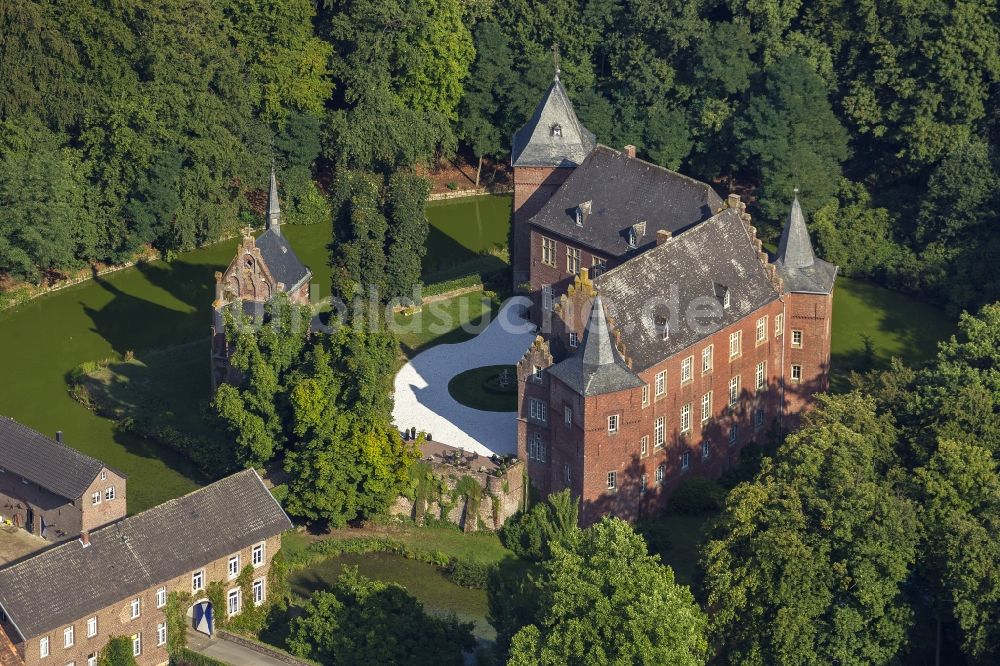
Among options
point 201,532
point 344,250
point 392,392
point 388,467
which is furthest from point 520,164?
point 201,532

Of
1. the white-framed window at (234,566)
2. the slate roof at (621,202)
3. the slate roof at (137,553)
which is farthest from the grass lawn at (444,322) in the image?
the white-framed window at (234,566)

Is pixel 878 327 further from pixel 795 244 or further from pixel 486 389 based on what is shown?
pixel 486 389

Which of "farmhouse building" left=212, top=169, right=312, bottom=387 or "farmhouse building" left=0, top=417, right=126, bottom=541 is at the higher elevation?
"farmhouse building" left=212, top=169, right=312, bottom=387

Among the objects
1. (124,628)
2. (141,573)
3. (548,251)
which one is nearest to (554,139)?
(548,251)

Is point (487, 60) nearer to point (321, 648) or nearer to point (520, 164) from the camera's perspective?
point (520, 164)

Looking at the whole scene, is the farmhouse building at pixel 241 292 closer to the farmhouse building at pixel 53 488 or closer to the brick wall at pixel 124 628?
the farmhouse building at pixel 53 488

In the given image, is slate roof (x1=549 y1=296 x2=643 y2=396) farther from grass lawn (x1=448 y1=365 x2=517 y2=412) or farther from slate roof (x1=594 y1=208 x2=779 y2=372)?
grass lawn (x1=448 y1=365 x2=517 y2=412)

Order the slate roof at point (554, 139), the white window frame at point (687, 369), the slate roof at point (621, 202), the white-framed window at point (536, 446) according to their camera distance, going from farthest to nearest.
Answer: the slate roof at point (554, 139) < the slate roof at point (621, 202) < the white window frame at point (687, 369) < the white-framed window at point (536, 446)

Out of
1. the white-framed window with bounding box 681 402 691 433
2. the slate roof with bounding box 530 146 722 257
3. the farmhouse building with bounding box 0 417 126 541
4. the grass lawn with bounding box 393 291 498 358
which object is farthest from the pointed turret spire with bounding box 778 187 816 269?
the farmhouse building with bounding box 0 417 126 541
